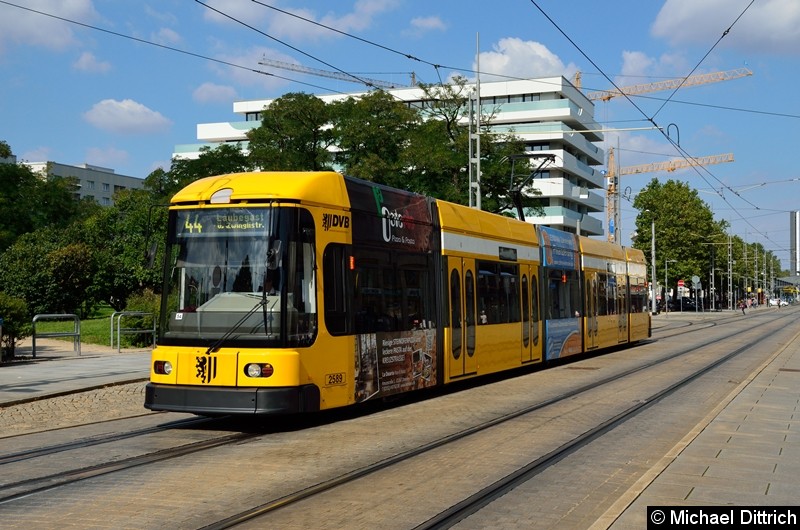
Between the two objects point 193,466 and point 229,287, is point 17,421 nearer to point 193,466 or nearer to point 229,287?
point 229,287

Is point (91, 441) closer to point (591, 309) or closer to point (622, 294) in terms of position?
point (591, 309)

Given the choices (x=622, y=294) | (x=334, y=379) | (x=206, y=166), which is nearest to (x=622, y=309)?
(x=622, y=294)

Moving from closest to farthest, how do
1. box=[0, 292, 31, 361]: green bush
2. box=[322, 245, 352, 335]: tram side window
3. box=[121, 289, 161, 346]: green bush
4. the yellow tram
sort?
the yellow tram < box=[322, 245, 352, 335]: tram side window < box=[0, 292, 31, 361]: green bush < box=[121, 289, 161, 346]: green bush

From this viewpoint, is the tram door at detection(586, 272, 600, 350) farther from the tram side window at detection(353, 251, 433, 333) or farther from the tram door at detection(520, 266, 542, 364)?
the tram side window at detection(353, 251, 433, 333)

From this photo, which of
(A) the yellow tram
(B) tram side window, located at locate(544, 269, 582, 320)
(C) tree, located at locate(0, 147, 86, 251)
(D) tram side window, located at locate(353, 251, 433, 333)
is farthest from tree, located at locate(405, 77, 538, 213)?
(D) tram side window, located at locate(353, 251, 433, 333)

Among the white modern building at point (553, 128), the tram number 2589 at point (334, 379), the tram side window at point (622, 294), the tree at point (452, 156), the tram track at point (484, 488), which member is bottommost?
the tram track at point (484, 488)

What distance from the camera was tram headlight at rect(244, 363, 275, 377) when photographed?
35.8 feet

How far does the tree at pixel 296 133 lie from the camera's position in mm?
56625

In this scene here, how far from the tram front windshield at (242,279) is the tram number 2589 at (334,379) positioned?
637mm

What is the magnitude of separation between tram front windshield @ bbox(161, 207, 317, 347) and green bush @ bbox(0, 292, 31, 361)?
11.5 metres

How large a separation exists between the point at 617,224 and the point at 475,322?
43.7 m

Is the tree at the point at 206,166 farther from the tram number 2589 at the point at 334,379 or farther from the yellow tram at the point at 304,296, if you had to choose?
the tram number 2589 at the point at 334,379

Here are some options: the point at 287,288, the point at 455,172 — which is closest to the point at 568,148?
the point at 455,172

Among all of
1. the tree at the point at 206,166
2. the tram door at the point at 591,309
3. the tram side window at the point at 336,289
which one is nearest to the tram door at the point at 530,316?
the tram door at the point at 591,309
